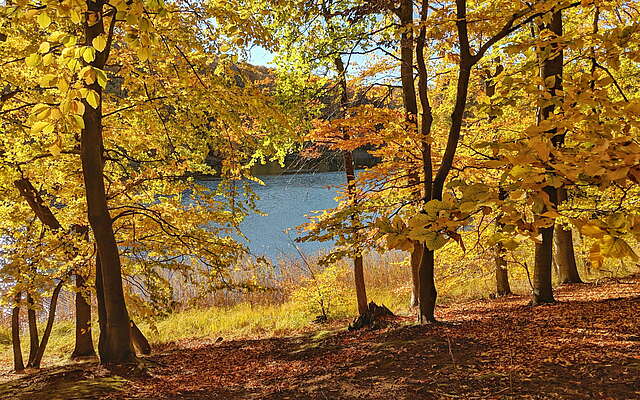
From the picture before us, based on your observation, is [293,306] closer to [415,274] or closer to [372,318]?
[415,274]

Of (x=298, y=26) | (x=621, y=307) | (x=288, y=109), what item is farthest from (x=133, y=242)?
(x=621, y=307)

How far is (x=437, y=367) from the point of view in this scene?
400cm

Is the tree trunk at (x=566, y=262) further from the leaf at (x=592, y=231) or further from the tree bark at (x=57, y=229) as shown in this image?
the leaf at (x=592, y=231)

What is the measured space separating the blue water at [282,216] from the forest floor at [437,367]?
978 cm

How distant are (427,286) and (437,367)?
5.99 feet

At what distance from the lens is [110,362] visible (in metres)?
5.24

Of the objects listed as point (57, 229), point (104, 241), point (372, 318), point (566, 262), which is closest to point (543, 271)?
point (372, 318)

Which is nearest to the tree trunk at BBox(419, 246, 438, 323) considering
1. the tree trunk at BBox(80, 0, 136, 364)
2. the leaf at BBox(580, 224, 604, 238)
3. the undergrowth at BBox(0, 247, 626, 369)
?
the undergrowth at BBox(0, 247, 626, 369)

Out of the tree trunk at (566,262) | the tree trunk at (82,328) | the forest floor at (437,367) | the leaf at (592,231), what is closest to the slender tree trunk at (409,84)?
the forest floor at (437,367)

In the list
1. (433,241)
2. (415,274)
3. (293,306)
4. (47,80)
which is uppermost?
(47,80)

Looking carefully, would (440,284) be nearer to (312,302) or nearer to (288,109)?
(312,302)

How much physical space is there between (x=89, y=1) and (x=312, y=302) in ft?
25.8

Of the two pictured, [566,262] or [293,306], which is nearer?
[566,262]

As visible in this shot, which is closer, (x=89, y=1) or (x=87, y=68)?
(x=87, y=68)
